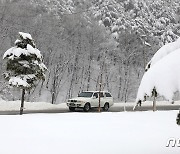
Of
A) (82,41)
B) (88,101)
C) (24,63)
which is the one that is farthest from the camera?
(82,41)

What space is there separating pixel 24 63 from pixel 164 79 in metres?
17.1

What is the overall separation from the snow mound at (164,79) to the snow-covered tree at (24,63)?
1647 centimetres

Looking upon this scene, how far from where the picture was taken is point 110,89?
2153 inches

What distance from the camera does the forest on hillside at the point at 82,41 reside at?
159 ft

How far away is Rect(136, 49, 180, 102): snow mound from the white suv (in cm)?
2035

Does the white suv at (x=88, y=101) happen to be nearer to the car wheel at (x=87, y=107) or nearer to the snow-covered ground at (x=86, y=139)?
the car wheel at (x=87, y=107)

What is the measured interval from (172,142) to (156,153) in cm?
178

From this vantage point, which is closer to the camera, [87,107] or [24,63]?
[24,63]

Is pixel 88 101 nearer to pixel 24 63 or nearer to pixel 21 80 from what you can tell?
pixel 21 80

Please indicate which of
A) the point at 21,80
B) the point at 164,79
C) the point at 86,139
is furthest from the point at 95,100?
Result: the point at 164,79

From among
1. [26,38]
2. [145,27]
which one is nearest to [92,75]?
[145,27]

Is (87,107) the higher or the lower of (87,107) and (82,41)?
the lower

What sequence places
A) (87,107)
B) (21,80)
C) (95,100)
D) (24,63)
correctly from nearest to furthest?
(24,63) < (21,80) < (87,107) < (95,100)

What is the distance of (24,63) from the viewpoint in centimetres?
2161
